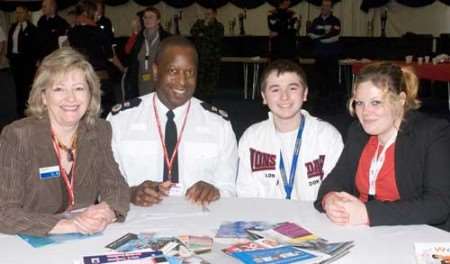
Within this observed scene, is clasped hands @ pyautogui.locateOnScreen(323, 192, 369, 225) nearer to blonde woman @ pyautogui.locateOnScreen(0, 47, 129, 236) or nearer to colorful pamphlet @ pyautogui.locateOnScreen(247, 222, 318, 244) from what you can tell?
colorful pamphlet @ pyautogui.locateOnScreen(247, 222, 318, 244)

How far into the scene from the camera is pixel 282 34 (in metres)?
10.5

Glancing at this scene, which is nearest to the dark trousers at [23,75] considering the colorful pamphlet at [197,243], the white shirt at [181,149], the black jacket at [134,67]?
the black jacket at [134,67]

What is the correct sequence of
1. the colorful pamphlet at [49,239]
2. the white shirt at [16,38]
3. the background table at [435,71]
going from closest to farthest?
the colorful pamphlet at [49,239] → the background table at [435,71] → the white shirt at [16,38]

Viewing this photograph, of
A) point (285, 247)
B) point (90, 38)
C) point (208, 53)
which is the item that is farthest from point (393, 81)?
point (208, 53)

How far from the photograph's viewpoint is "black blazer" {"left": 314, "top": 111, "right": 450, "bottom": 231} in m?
2.33

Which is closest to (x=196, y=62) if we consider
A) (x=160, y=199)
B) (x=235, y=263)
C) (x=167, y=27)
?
(x=160, y=199)

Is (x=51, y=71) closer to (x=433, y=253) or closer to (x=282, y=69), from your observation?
(x=282, y=69)

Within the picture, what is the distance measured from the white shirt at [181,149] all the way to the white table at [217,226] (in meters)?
0.45

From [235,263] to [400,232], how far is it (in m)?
0.67

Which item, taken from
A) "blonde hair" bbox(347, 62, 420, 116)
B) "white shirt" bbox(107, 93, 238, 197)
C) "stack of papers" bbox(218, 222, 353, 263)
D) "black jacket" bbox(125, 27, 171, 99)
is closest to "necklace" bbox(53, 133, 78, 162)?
"white shirt" bbox(107, 93, 238, 197)

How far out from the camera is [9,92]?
36.0ft

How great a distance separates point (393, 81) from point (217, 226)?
0.93 m

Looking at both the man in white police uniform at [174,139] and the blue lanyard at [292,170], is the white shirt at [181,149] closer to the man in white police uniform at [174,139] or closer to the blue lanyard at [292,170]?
the man in white police uniform at [174,139]

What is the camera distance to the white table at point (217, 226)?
1.99 m
